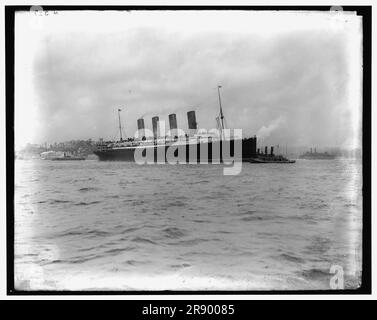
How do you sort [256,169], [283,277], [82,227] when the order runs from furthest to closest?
[256,169]
[82,227]
[283,277]

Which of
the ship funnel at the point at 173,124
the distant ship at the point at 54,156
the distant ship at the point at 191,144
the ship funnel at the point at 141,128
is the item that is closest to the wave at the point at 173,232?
the distant ship at the point at 191,144

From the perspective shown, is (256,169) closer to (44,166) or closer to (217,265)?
(217,265)

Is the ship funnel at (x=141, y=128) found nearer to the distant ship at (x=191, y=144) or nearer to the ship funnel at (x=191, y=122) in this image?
the distant ship at (x=191, y=144)

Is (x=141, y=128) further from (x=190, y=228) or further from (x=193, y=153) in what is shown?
(x=190, y=228)

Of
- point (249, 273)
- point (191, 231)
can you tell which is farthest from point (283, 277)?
point (191, 231)

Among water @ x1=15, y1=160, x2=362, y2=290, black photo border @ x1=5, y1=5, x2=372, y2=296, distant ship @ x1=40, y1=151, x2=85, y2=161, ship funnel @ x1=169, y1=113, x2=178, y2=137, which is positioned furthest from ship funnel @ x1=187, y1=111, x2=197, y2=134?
distant ship @ x1=40, y1=151, x2=85, y2=161

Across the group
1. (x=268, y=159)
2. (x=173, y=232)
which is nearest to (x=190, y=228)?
(x=173, y=232)
